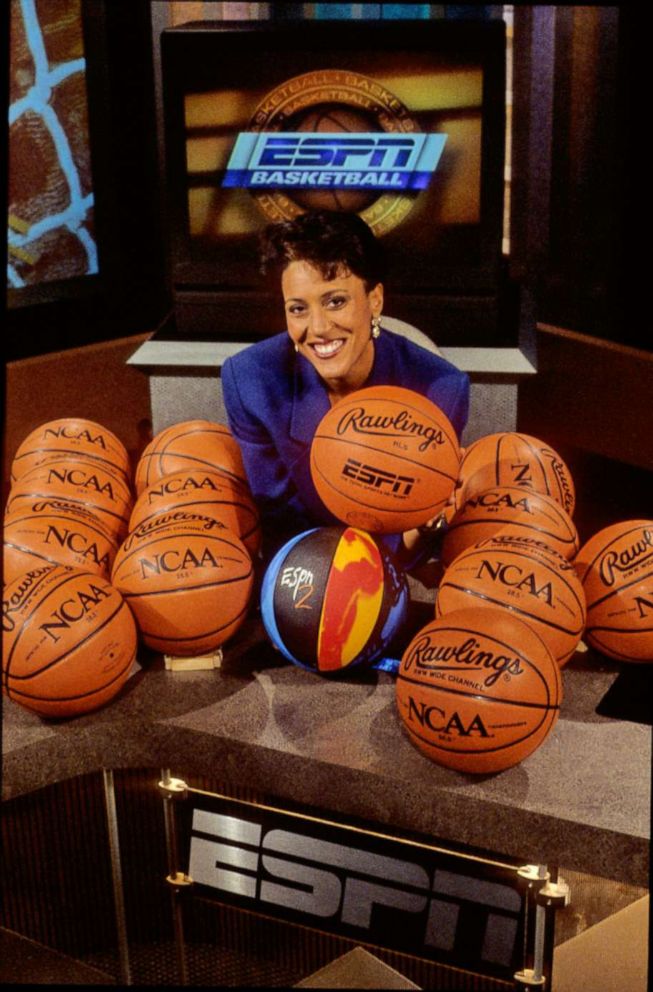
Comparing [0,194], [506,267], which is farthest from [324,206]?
[0,194]

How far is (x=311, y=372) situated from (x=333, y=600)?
0.73 m

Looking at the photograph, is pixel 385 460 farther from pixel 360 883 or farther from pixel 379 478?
pixel 360 883

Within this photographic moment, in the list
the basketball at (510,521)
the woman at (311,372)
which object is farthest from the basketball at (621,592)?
the woman at (311,372)

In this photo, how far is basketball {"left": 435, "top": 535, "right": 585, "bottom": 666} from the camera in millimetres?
2621

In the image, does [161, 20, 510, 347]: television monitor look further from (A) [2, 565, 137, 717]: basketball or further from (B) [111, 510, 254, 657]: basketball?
(A) [2, 565, 137, 717]: basketball

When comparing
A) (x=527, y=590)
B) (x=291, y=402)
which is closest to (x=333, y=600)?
(x=527, y=590)

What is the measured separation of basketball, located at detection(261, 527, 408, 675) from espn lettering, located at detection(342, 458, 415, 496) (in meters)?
0.14

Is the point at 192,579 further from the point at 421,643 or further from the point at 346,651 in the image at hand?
the point at 421,643

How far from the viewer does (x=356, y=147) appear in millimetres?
3910

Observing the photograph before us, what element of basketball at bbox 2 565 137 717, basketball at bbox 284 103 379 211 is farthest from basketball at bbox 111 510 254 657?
basketball at bbox 284 103 379 211

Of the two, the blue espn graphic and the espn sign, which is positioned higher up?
the blue espn graphic

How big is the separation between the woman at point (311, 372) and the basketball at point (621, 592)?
0.54 m

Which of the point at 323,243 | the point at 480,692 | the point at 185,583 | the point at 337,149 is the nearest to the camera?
the point at 480,692

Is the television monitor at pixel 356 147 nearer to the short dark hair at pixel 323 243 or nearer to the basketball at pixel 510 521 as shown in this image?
the short dark hair at pixel 323 243
